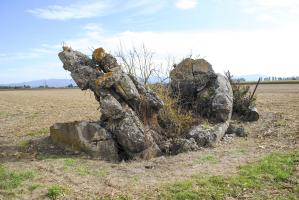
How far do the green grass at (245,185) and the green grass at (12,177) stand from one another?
11.3 feet

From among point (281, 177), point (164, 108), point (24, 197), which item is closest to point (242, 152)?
point (281, 177)

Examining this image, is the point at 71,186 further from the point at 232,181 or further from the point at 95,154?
the point at 232,181

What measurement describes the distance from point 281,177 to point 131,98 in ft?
18.3

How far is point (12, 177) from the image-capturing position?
9.86 m

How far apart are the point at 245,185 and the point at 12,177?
5693mm

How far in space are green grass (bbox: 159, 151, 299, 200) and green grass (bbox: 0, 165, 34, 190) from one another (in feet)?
11.3

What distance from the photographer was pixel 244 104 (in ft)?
62.9

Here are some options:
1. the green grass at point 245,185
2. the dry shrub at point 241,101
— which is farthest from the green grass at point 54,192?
the dry shrub at point 241,101

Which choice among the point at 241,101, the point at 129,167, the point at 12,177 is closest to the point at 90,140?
the point at 129,167

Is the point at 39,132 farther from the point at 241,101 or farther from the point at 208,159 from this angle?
the point at 241,101

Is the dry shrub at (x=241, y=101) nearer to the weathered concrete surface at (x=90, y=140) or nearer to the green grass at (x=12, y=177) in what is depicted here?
the weathered concrete surface at (x=90, y=140)

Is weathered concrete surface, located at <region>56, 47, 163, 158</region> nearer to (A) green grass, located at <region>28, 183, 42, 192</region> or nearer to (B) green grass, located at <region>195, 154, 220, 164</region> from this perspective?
(B) green grass, located at <region>195, 154, 220, 164</region>

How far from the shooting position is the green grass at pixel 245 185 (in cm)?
890

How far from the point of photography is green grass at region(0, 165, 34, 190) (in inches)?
369
